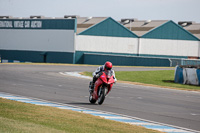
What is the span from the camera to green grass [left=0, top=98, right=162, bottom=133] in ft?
27.3

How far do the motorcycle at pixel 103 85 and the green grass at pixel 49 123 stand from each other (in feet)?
10.6

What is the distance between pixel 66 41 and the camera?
58.9 meters

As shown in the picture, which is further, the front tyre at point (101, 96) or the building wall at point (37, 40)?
the building wall at point (37, 40)

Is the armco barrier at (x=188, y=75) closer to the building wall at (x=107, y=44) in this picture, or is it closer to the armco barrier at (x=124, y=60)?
the armco barrier at (x=124, y=60)

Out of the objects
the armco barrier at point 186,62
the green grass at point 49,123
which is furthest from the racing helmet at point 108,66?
the armco barrier at point 186,62

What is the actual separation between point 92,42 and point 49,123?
171ft

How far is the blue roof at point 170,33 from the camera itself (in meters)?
65.1

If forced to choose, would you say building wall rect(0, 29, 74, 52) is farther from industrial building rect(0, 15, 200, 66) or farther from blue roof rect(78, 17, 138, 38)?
blue roof rect(78, 17, 138, 38)

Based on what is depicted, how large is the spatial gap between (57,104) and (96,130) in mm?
5983

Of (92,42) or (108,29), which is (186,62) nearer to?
(108,29)

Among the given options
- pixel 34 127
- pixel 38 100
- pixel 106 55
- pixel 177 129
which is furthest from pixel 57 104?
pixel 106 55

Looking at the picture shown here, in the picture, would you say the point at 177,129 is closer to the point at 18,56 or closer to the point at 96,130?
the point at 96,130

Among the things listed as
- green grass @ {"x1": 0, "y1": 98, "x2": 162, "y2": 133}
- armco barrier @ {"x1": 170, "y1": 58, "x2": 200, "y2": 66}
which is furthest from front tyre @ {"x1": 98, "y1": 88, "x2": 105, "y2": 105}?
armco barrier @ {"x1": 170, "y1": 58, "x2": 200, "y2": 66}

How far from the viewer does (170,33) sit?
215ft
